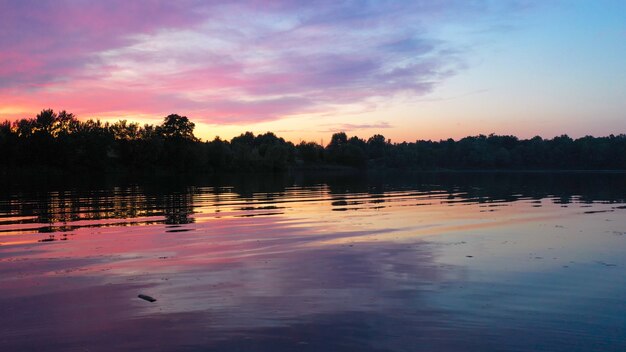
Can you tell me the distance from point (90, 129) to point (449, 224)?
114617mm

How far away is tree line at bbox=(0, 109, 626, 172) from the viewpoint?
329ft

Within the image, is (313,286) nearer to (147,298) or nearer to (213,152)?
(147,298)

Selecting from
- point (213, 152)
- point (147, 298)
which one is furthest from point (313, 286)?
point (213, 152)

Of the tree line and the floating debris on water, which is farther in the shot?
the tree line

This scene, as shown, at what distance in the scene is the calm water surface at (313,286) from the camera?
6.88 metres

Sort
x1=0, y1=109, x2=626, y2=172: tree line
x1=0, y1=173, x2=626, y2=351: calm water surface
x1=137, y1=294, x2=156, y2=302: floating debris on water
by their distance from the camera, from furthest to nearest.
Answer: x1=0, y1=109, x2=626, y2=172: tree line < x1=137, y1=294, x2=156, y2=302: floating debris on water < x1=0, y1=173, x2=626, y2=351: calm water surface

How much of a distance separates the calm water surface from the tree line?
92087 mm

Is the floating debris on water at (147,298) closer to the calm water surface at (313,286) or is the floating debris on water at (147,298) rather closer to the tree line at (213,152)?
the calm water surface at (313,286)

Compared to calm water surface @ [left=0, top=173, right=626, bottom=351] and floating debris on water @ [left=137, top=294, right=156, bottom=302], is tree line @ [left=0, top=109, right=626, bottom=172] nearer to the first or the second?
calm water surface @ [left=0, top=173, right=626, bottom=351]

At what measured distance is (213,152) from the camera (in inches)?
5027

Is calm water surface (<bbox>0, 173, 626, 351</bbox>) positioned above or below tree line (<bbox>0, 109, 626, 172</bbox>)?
below

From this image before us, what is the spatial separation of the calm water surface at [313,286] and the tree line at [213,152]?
302ft

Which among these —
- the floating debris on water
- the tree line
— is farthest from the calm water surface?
the tree line

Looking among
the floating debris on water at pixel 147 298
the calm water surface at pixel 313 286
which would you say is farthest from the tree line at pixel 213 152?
the floating debris on water at pixel 147 298
